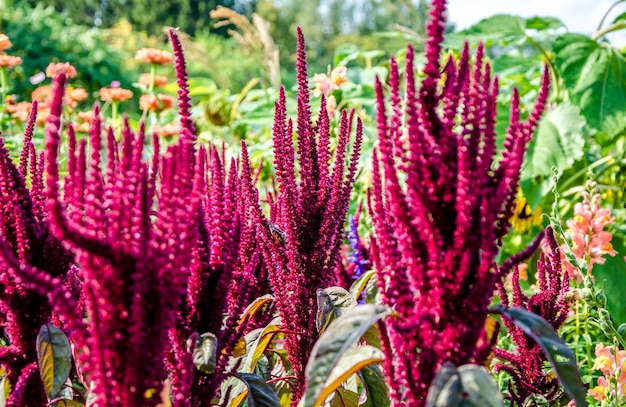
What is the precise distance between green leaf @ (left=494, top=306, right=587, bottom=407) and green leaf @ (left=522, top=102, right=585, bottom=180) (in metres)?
2.48

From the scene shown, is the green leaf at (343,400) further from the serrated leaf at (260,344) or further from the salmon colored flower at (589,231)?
the salmon colored flower at (589,231)

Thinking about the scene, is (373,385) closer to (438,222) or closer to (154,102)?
(438,222)

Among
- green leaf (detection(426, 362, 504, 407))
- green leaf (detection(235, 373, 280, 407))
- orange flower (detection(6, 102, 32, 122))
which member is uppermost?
green leaf (detection(426, 362, 504, 407))

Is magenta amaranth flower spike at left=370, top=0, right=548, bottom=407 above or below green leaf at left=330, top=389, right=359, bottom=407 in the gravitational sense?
above

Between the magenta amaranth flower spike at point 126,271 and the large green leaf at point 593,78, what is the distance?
3.16m

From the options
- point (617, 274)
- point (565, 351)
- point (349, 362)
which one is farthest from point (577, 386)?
point (617, 274)

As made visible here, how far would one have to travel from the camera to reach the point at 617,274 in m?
3.03

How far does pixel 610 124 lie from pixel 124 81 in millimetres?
12588

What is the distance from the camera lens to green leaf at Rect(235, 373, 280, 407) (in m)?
1.21

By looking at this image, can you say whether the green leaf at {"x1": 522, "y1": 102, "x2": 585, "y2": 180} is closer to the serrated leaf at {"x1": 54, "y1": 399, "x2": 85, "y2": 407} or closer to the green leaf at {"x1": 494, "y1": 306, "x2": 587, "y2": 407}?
the green leaf at {"x1": 494, "y1": 306, "x2": 587, "y2": 407}

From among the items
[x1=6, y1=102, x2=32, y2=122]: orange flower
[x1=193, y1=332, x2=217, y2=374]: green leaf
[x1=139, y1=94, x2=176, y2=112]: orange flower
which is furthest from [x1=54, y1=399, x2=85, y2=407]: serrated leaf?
[x1=139, y1=94, x2=176, y2=112]: orange flower

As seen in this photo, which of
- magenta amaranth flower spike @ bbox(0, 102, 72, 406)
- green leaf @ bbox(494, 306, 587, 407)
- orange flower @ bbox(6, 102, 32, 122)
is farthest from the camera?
orange flower @ bbox(6, 102, 32, 122)

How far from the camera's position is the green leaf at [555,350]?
96 centimetres

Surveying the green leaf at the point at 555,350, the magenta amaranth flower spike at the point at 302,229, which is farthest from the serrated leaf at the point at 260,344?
the green leaf at the point at 555,350
